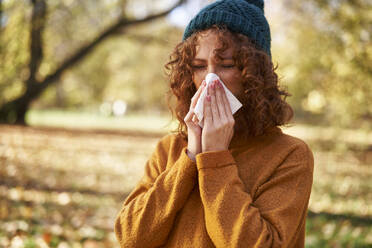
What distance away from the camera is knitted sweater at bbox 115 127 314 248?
57.1 inches

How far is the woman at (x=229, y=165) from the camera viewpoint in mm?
1475

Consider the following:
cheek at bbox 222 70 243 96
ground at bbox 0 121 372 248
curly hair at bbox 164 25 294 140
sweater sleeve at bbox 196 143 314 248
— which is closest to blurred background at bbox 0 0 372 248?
ground at bbox 0 121 372 248

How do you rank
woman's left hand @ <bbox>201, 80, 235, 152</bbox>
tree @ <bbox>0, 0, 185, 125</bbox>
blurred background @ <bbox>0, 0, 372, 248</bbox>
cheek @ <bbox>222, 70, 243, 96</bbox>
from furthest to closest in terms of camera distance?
tree @ <bbox>0, 0, 185, 125</bbox> → blurred background @ <bbox>0, 0, 372, 248</bbox> → cheek @ <bbox>222, 70, 243, 96</bbox> → woman's left hand @ <bbox>201, 80, 235, 152</bbox>

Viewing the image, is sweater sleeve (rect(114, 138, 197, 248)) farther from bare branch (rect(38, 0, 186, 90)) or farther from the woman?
bare branch (rect(38, 0, 186, 90))

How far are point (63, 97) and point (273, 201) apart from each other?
42599mm

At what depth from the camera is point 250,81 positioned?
1671 millimetres

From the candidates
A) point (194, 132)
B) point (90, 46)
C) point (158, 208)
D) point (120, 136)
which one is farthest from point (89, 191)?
point (90, 46)

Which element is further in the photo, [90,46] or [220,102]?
[90,46]

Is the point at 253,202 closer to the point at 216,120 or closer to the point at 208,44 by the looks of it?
the point at 216,120

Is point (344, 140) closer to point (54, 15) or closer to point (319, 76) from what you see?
point (319, 76)

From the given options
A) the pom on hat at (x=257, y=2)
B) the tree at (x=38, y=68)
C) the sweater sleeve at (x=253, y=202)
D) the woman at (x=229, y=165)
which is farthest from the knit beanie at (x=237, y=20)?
the tree at (x=38, y=68)

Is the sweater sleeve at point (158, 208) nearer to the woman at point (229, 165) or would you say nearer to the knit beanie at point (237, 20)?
the woman at point (229, 165)

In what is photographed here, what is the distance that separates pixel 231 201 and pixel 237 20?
2.85ft

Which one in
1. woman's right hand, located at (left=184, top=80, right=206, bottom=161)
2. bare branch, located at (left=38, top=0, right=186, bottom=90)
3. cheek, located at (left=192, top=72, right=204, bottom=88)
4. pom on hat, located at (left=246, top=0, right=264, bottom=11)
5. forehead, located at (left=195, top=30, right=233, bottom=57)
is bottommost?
bare branch, located at (left=38, top=0, right=186, bottom=90)
